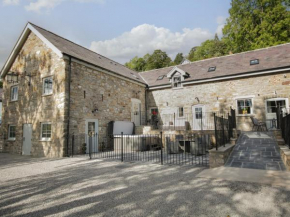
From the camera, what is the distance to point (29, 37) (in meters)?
12.8

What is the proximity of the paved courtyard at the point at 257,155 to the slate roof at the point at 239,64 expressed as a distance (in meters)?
6.60

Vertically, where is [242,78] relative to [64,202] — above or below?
above

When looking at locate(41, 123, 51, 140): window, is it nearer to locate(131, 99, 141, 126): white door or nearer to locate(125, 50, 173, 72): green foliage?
locate(131, 99, 141, 126): white door

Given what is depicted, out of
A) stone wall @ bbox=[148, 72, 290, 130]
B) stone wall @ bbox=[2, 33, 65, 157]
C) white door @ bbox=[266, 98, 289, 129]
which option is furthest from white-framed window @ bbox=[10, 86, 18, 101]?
white door @ bbox=[266, 98, 289, 129]

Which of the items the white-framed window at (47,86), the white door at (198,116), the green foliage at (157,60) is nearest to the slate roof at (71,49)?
the white-framed window at (47,86)

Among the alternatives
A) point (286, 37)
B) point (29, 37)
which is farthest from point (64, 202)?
point (286, 37)

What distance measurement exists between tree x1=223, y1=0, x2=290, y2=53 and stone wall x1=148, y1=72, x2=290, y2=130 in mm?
12368

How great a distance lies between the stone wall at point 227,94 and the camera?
12531 mm

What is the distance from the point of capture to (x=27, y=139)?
1180 centimetres

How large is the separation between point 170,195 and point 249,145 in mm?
5908

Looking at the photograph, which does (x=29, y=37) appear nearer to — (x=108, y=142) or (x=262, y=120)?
(x=108, y=142)

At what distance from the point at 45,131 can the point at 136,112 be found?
24.8 feet

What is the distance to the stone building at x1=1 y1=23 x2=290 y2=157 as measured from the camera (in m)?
10.7

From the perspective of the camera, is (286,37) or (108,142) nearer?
(108,142)
